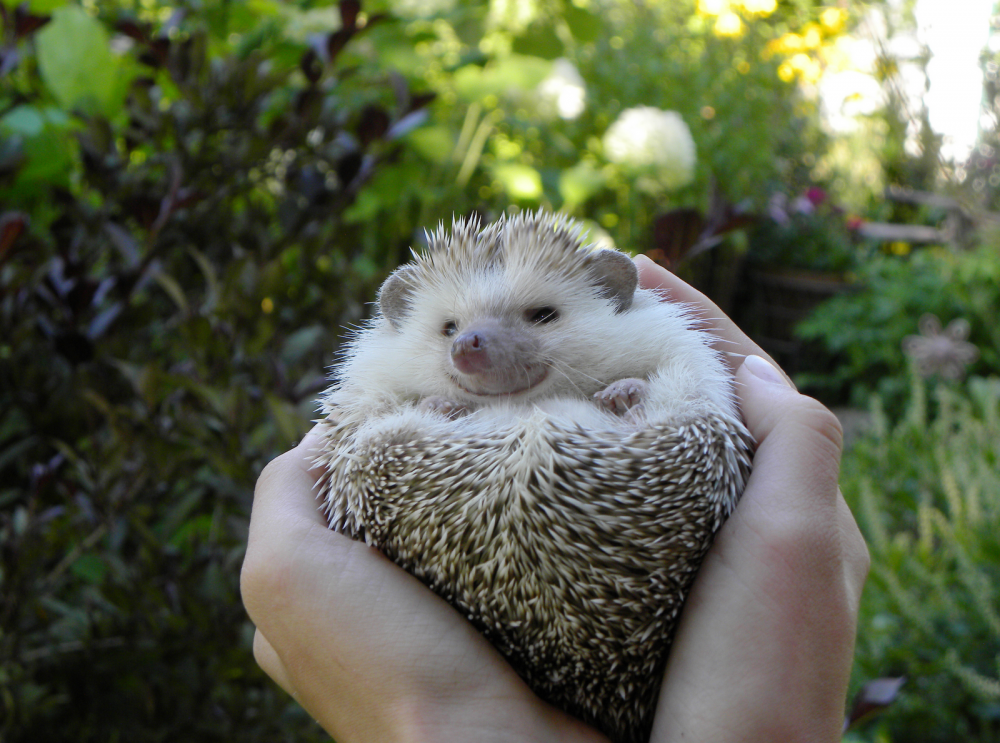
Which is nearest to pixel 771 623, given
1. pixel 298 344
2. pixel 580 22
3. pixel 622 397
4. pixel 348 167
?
pixel 622 397

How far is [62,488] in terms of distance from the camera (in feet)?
5.96

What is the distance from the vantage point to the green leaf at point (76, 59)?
2137 mm

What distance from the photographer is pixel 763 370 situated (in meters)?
1.49

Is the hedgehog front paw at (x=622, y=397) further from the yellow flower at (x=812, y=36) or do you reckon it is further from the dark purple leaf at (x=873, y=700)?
the yellow flower at (x=812, y=36)

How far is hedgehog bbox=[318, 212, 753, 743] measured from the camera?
3.62ft

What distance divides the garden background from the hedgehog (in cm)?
35

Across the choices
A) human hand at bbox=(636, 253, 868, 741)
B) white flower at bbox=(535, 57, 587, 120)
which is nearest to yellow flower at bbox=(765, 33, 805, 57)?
white flower at bbox=(535, 57, 587, 120)

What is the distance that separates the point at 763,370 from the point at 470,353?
0.58m

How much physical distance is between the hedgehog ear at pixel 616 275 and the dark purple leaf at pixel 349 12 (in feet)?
3.37

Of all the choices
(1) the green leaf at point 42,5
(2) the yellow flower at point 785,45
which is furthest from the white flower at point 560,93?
(2) the yellow flower at point 785,45

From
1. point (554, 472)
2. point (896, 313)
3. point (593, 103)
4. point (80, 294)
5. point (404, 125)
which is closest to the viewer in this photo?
point (554, 472)

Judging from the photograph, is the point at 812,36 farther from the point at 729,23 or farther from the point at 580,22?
the point at 580,22

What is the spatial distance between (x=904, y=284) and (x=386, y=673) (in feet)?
19.0

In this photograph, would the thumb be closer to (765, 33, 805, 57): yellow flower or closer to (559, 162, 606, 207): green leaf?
(559, 162, 606, 207): green leaf
